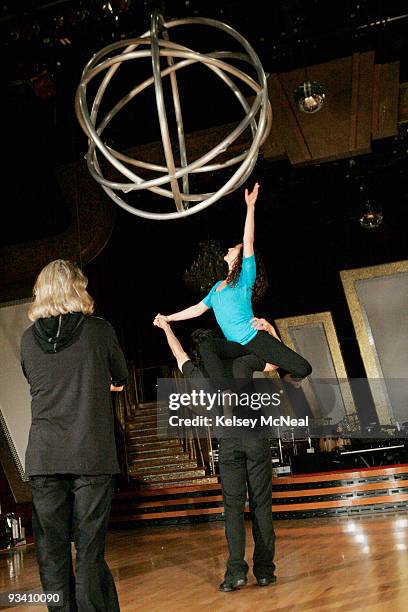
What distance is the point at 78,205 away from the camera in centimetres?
930

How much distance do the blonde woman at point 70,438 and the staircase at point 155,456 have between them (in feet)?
24.8

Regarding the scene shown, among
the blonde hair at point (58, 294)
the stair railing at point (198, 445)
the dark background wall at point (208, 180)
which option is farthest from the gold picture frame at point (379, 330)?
the blonde hair at point (58, 294)

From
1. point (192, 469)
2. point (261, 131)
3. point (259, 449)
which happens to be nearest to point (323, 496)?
point (192, 469)

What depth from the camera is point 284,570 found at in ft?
15.1

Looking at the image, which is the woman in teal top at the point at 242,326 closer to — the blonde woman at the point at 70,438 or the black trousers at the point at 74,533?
the blonde woman at the point at 70,438

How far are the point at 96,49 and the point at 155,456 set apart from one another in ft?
24.4

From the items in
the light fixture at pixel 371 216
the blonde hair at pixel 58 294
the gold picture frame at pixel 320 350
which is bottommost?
the blonde hair at pixel 58 294

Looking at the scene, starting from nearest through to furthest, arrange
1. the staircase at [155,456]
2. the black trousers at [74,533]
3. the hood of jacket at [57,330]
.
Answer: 1. the black trousers at [74,533]
2. the hood of jacket at [57,330]
3. the staircase at [155,456]

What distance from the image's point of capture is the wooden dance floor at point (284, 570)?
355 cm

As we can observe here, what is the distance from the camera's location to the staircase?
36.0 ft

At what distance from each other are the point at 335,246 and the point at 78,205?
503cm

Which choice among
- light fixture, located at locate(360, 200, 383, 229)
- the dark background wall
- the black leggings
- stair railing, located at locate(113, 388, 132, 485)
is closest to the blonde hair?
the black leggings

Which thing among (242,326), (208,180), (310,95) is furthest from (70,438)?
(208,180)

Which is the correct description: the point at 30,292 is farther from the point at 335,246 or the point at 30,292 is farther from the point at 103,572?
the point at 103,572
